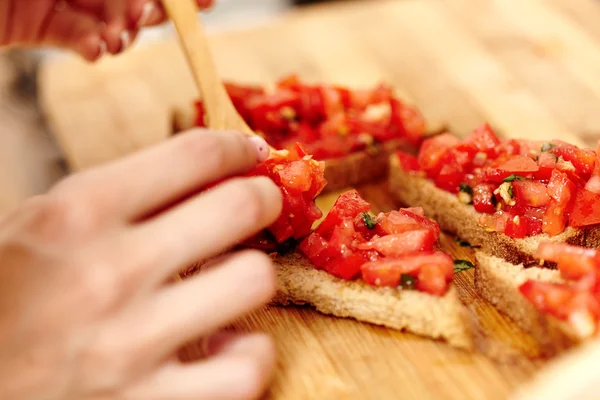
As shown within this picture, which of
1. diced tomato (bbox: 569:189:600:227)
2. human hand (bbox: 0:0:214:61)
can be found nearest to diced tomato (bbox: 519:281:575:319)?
diced tomato (bbox: 569:189:600:227)

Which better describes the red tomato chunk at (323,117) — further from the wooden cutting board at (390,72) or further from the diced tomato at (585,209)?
the diced tomato at (585,209)

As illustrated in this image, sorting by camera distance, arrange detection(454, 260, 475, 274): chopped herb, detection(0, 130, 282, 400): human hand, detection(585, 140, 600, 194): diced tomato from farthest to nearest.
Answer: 1. detection(454, 260, 475, 274): chopped herb
2. detection(585, 140, 600, 194): diced tomato
3. detection(0, 130, 282, 400): human hand

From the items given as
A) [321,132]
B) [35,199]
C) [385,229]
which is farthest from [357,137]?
[35,199]

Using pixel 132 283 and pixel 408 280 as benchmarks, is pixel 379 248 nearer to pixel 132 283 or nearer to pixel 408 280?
pixel 408 280

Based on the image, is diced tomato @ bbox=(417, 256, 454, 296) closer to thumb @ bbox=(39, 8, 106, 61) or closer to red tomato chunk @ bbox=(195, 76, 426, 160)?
red tomato chunk @ bbox=(195, 76, 426, 160)

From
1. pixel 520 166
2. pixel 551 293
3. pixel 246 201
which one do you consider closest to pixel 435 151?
pixel 520 166
